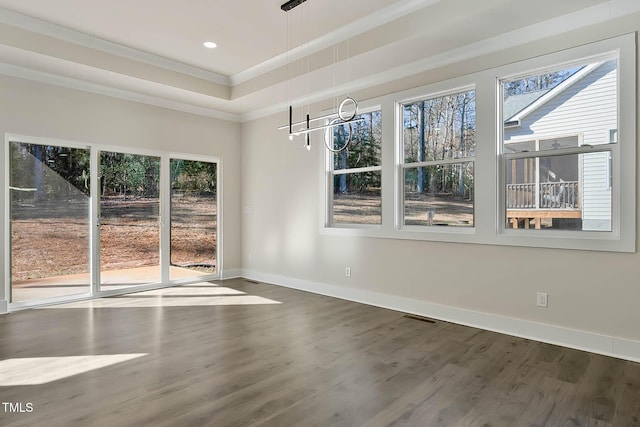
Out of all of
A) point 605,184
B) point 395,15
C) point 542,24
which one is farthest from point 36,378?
point 542,24

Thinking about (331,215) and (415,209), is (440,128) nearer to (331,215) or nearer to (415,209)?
(415,209)

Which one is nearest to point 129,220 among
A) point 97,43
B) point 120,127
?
point 120,127

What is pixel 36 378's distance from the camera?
2656 mm

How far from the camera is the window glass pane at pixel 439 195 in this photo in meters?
4.07

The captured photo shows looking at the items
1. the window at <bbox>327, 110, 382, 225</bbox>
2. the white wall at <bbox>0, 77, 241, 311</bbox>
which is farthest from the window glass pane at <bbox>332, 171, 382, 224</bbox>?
the white wall at <bbox>0, 77, 241, 311</bbox>

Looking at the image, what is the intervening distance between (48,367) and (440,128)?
427cm

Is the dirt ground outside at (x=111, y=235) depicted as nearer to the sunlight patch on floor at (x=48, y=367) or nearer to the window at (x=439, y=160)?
the sunlight patch on floor at (x=48, y=367)

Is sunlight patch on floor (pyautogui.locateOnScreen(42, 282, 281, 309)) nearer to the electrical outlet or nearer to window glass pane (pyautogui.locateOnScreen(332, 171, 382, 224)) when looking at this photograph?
window glass pane (pyautogui.locateOnScreen(332, 171, 382, 224))

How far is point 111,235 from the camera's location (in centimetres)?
534

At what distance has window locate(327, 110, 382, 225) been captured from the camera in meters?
4.88

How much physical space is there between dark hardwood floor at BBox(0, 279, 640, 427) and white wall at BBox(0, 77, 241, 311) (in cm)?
217

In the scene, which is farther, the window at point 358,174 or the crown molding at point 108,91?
the window at point 358,174

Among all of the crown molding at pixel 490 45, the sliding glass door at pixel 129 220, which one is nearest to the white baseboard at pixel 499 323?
the sliding glass door at pixel 129 220

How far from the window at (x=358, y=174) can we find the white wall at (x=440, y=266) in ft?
0.90
